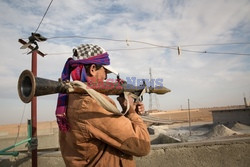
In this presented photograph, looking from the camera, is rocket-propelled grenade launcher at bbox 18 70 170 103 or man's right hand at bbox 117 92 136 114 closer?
rocket-propelled grenade launcher at bbox 18 70 170 103

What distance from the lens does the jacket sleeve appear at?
1.59m

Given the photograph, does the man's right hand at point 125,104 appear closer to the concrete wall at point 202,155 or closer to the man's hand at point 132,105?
the man's hand at point 132,105

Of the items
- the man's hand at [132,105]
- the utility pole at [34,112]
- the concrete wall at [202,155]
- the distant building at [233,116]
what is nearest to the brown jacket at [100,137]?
the man's hand at [132,105]

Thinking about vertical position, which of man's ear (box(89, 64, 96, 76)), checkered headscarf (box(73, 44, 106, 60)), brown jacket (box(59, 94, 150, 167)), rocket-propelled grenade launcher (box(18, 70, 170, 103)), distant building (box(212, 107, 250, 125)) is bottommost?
distant building (box(212, 107, 250, 125))

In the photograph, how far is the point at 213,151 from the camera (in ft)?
9.96

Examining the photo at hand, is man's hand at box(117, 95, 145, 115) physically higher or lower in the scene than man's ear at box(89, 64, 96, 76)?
lower

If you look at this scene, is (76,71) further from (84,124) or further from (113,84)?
(84,124)

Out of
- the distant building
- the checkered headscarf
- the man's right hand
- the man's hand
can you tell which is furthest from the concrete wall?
the distant building

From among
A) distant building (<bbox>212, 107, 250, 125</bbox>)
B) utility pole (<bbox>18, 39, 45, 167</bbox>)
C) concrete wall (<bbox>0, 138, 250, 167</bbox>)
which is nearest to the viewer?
concrete wall (<bbox>0, 138, 250, 167</bbox>)

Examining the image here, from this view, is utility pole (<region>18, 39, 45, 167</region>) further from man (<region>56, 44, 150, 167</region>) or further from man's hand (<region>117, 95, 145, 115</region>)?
man's hand (<region>117, 95, 145, 115</region>)

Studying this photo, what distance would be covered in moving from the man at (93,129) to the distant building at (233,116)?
66.0 ft

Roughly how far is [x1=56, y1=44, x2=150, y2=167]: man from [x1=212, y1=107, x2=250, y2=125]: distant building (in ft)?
66.0

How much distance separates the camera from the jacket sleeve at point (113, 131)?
62.5 inches

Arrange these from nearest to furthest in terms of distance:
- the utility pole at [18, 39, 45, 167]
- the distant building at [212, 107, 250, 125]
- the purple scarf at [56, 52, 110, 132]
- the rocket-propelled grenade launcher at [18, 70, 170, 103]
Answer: the rocket-propelled grenade launcher at [18, 70, 170, 103], the purple scarf at [56, 52, 110, 132], the utility pole at [18, 39, 45, 167], the distant building at [212, 107, 250, 125]
